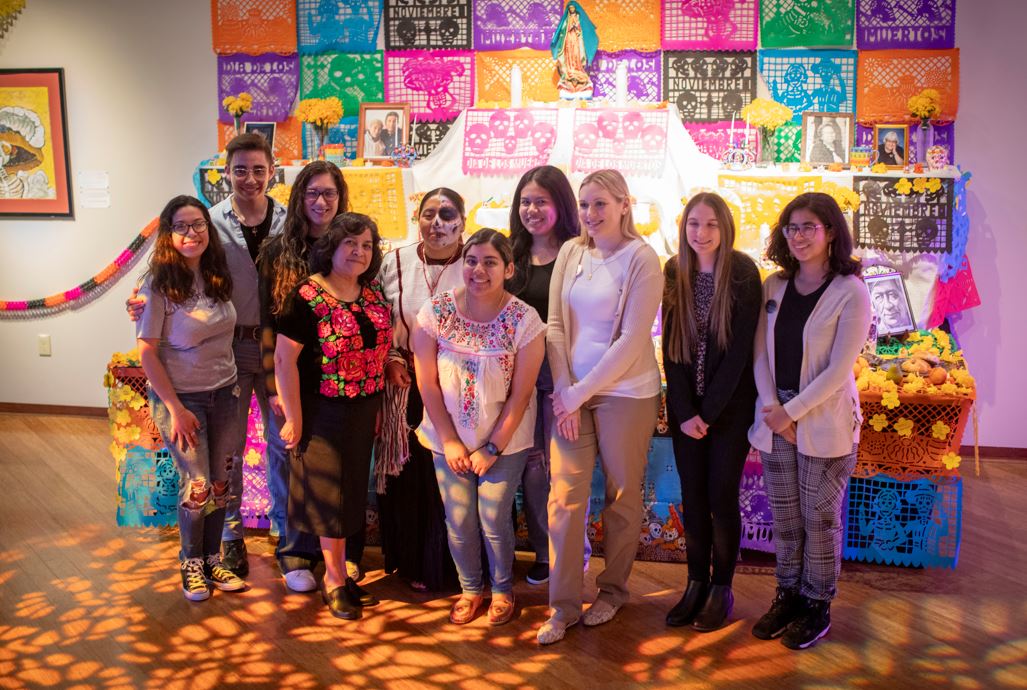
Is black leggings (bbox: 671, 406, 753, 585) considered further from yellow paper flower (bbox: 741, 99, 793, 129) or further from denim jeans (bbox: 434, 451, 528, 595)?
yellow paper flower (bbox: 741, 99, 793, 129)

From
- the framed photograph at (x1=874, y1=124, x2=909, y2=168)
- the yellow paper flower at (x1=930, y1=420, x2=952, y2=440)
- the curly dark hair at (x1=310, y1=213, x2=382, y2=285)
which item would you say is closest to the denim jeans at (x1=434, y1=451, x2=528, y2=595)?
the curly dark hair at (x1=310, y1=213, x2=382, y2=285)

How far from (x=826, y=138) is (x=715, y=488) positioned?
91.5 inches

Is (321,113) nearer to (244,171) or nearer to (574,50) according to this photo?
(574,50)

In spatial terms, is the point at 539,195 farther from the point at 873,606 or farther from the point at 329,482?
the point at 873,606

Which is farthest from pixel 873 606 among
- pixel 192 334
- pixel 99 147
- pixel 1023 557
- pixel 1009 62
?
pixel 99 147

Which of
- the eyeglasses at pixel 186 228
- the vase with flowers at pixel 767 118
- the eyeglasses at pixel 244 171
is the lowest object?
the eyeglasses at pixel 186 228

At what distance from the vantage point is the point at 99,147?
17.7ft

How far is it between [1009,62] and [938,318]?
1.32 metres

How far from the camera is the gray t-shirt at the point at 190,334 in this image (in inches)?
116

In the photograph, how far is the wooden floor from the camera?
2.63 m

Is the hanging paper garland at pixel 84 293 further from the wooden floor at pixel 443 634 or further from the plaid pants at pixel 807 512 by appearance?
the plaid pants at pixel 807 512

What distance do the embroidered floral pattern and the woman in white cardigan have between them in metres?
1.17

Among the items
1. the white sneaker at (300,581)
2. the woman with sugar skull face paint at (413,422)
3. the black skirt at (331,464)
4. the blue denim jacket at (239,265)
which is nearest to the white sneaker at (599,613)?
the woman with sugar skull face paint at (413,422)

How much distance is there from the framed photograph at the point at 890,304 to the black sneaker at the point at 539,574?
1834 millimetres
